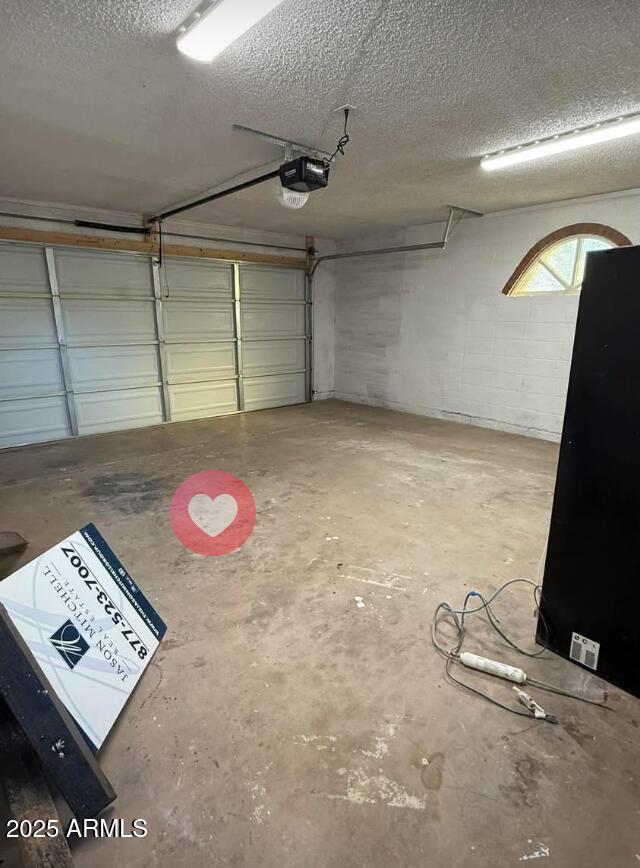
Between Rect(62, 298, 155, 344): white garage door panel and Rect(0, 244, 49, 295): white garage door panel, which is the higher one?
Rect(0, 244, 49, 295): white garage door panel

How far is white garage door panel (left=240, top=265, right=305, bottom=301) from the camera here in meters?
6.68

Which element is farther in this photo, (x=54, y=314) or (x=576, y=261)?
(x=54, y=314)

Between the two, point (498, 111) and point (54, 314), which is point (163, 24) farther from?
point (54, 314)

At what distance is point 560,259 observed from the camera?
4.96 m

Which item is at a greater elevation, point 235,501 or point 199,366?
point 199,366

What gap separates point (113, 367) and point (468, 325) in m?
4.76

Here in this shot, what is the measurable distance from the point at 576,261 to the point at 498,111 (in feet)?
9.27

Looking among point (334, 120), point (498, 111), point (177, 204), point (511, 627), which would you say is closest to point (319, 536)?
point (511, 627)

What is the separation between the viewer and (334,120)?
273 centimetres

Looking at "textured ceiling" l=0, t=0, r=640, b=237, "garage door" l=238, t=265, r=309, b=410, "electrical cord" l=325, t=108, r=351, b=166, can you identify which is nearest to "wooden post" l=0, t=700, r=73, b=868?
"textured ceiling" l=0, t=0, r=640, b=237

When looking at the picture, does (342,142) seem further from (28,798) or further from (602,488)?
(28,798)

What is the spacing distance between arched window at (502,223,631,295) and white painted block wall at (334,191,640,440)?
85 millimetres

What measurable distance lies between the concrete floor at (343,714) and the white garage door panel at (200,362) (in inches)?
118

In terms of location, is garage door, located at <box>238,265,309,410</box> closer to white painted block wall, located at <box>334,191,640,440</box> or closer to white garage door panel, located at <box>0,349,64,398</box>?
white painted block wall, located at <box>334,191,640,440</box>
